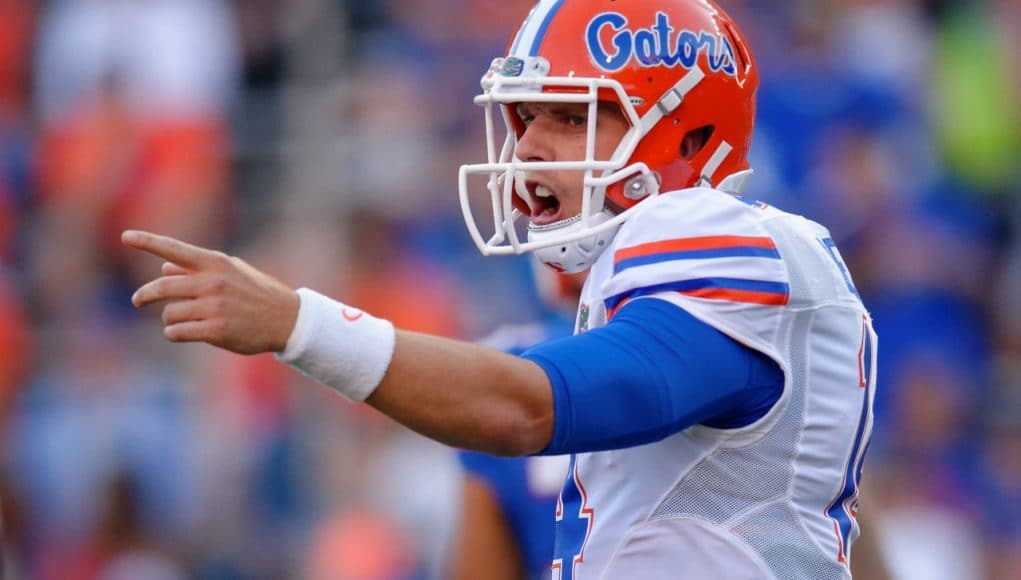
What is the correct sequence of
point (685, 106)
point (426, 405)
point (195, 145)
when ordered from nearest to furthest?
1. point (426, 405)
2. point (685, 106)
3. point (195, 145)

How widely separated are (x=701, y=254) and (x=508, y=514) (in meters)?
1.74

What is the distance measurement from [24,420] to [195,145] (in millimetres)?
1479

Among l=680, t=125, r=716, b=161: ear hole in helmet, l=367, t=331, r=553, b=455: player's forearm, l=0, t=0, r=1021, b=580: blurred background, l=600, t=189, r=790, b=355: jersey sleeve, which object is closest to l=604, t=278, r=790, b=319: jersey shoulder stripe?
l=600, t=189, r=790, b=355: jersey sleeve

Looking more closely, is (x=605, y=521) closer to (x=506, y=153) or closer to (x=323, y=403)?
(x=506, y=153)

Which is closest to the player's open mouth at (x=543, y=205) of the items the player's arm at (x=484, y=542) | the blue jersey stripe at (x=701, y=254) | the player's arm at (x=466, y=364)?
the blue jersey stripe at (x=701, y=254)

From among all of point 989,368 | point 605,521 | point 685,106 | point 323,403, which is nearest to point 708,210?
point 685,106

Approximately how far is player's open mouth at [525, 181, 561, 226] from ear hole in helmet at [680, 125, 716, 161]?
0.25m

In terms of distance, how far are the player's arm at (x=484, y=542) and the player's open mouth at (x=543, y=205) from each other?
134cm

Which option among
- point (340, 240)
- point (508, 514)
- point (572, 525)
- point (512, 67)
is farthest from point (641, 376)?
point (340, 240)

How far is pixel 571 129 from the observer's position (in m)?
2.91

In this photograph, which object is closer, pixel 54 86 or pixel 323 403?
pixel 323 403

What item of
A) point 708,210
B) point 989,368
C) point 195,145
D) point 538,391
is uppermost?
point 708,210

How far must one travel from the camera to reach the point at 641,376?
2385mm

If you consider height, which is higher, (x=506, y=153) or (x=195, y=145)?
(x=506, y=153)
